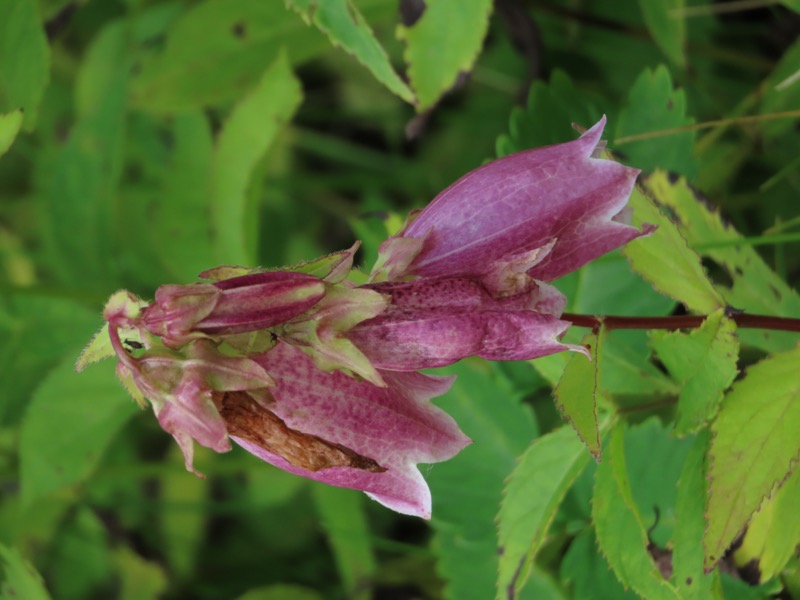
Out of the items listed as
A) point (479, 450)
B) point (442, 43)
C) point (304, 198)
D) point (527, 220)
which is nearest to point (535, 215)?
point (527, 220)

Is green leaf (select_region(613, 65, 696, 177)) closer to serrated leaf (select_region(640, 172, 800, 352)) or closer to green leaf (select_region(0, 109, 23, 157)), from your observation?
serrated leaf (select_region(640, 172, 800, 352))

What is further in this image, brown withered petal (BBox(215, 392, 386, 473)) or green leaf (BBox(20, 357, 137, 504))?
green leaf (BBox(20, 357, 137, 504))

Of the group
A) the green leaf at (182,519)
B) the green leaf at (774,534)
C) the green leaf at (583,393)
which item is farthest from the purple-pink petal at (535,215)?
the green leaf at (182,519)

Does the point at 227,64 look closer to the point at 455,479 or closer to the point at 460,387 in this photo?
the point at 460,387

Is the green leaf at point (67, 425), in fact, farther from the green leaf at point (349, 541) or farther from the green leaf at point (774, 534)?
the green leaf at point (774, 534)

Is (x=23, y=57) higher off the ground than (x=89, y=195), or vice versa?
(x=23, y=57)

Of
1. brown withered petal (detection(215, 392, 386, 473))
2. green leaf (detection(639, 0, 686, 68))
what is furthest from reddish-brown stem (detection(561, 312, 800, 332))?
green leaf (detection(639, 0, 686, 68))

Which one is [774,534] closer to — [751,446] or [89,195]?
[751,446]
